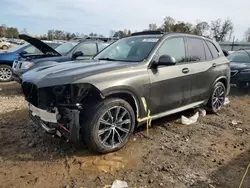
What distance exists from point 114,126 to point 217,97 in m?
3.24

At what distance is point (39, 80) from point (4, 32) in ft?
295

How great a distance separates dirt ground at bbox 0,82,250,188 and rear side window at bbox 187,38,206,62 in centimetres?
136

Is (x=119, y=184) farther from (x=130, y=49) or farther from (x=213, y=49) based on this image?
(x=213, y=49)

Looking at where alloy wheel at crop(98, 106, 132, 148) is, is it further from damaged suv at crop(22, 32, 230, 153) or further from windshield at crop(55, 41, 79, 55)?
windshield at crop(55, 41, 79, 55)

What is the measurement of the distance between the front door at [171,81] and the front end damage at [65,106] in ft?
3.55

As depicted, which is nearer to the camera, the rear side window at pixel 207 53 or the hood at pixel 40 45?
the rear side window at pixel 207 53

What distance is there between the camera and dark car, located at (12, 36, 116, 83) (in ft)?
24.4

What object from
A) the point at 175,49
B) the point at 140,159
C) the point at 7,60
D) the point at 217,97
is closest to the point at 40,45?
the point at 7,60

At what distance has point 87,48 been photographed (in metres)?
8.66

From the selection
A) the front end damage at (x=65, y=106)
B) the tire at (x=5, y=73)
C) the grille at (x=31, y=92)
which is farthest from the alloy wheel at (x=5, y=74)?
the front end damage at (x=65, y=106)

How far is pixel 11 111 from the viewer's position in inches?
236

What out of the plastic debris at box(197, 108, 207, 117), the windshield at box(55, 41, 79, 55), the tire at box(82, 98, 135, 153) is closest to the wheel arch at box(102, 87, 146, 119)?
the tire at box(82, 98, 135, 153)

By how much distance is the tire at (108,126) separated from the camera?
3562mm

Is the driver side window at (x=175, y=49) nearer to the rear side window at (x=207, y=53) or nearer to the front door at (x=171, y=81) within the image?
the front door at (x=171, y=81)
